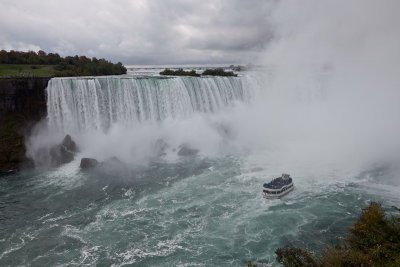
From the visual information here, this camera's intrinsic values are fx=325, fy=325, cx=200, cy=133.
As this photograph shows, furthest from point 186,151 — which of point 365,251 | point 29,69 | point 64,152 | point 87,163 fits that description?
point 29,69

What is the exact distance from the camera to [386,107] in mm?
38312

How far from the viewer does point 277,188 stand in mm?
18547

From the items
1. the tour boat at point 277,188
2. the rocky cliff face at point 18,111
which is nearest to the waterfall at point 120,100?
the rocky cliff face at point 18,111

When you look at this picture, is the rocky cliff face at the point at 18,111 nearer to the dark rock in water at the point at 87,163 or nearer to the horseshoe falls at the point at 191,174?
the horseshoe falls at the point at 191,174

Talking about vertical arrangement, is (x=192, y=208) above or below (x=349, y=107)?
below

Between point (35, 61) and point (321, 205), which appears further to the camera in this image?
point (35, 61)

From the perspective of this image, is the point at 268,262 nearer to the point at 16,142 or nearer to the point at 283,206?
Answer: the point at 283,206

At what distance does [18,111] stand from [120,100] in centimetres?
881

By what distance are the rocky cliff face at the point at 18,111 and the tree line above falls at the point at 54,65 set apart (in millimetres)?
8328

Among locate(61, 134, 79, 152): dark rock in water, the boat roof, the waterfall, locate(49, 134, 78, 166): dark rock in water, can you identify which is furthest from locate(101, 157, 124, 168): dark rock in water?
the boat roof

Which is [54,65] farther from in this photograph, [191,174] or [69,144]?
[191,174]

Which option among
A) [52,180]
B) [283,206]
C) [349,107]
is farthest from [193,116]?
[349,107]

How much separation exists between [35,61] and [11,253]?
119ft

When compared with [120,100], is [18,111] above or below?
below
